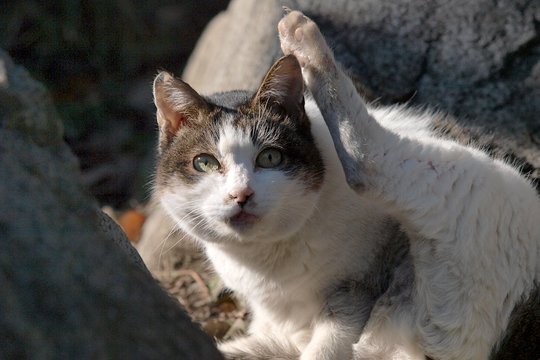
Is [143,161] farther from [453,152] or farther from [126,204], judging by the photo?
[453,152]

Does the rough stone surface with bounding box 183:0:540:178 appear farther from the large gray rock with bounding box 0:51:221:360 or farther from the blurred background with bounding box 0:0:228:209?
the blurred background with bounding box 0:0:228:209

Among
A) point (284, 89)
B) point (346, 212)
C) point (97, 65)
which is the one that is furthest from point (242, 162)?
point (97, 65)

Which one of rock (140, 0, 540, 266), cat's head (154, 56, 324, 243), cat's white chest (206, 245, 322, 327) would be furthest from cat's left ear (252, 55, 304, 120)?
rock (140, 0, 540, 266)

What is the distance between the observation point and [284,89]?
3.00 m

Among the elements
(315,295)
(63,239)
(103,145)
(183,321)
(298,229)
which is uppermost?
(63,239)

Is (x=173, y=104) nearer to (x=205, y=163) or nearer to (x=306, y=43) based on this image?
(x=205, y=163)

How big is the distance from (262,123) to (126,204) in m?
3.10

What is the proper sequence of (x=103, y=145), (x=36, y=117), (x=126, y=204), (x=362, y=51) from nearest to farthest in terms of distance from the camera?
(x=36, y=117)
(x=362, y=51)
(x=126, y=204)
(x=103, y=145)

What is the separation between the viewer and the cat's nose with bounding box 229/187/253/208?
2.74 m

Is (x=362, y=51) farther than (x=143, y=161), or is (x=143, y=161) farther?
(x=143, y=161)

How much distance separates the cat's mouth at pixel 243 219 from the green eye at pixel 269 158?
0.22 metres

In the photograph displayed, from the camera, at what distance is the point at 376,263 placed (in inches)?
122

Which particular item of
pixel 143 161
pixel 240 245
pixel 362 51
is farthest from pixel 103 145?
pixel 240 245

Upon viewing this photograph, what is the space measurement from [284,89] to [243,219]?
1.74ft
